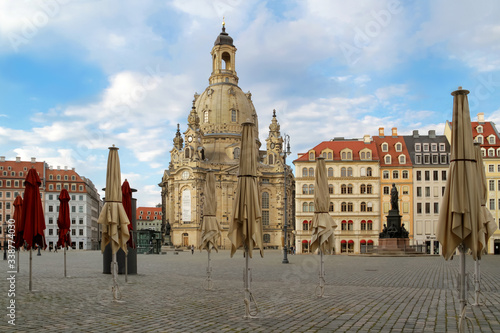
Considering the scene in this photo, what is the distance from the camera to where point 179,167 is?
107062mm

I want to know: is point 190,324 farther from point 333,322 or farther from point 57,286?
point 57,286

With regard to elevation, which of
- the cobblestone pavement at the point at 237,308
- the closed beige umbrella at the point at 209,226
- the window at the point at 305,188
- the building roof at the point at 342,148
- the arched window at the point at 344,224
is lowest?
the arched window at the point at 344,224

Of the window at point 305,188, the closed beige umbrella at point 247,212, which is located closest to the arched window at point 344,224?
the window at point 305,188

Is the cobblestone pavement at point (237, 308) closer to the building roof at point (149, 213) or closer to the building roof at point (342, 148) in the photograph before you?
the building roof at point (342, 148)

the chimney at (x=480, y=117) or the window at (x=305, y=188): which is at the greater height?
the chimney at (x=480, y=117)

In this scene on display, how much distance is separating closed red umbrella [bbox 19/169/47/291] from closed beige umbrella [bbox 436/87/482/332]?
1251 centimetres

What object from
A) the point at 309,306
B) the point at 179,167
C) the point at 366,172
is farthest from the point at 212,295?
the point at 179,167

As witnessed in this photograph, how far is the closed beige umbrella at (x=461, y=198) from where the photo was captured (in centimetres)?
963

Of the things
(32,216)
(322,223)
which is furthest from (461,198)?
(32,216)

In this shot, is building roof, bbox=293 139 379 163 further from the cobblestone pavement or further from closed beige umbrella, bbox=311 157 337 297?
closed beige umbrella, bbox=311 157 337 297

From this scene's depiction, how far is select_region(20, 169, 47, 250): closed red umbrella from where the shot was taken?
16.6 m

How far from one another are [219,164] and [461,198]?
336 feet

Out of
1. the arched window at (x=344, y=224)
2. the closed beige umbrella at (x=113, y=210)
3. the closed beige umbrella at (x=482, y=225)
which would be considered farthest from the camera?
the arched window at (x=344, y=224)

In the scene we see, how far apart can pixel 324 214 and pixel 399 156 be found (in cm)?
6681
